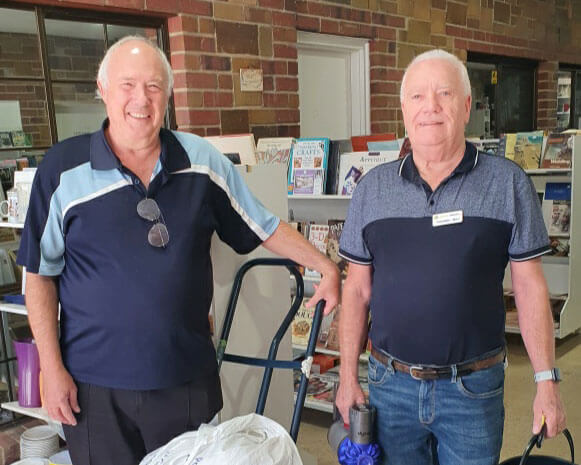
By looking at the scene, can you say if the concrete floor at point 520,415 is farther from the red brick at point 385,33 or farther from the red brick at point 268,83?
the red brick at point 385,33

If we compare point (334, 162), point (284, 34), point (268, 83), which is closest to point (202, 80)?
point (268, 83)

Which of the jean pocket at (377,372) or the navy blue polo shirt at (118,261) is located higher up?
the navy blue polo shirt at (118,261)

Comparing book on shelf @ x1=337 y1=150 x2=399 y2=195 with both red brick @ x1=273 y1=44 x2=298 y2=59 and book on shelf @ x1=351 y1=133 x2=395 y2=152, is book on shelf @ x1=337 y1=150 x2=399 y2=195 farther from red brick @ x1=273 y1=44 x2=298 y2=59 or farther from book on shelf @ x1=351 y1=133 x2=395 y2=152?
red brick @ x1=273 y1=44 x2=298 y2=59

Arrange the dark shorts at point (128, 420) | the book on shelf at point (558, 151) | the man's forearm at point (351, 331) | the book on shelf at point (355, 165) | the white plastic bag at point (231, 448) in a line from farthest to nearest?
the book on shelf at point (558, 151), the book on shelf at point (355, 165), the man's forearm at point (351, 331), the dark shorts at point (128, 420), the white plastic bag at point (231, 448)

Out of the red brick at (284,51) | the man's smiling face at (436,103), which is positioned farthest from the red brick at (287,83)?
the man's smiling face at (436,103)

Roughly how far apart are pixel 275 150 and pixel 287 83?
74cm

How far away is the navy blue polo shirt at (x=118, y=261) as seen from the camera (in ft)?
4.80

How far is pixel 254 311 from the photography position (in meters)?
2.21

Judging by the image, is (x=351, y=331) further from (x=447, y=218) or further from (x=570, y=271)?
(x=570, y=271)

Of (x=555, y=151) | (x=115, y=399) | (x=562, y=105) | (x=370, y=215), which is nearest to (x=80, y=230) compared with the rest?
(x=115, y=399)

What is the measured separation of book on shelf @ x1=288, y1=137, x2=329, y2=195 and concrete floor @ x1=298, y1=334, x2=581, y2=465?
4.09 feet

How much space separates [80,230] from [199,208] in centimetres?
29

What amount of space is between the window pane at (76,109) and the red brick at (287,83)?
1.23m

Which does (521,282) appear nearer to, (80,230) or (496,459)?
(496,459)
